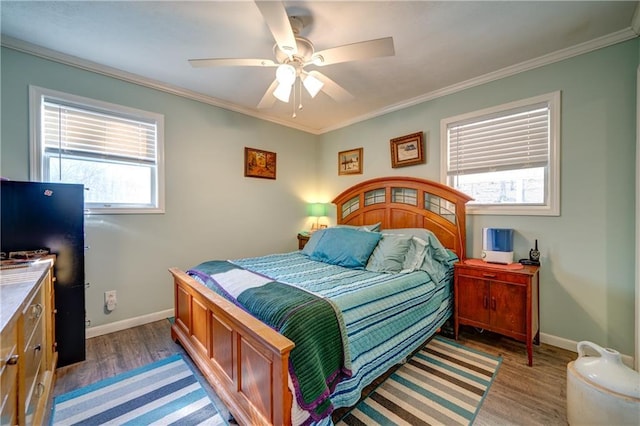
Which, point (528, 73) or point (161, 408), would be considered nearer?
point (161, 408)

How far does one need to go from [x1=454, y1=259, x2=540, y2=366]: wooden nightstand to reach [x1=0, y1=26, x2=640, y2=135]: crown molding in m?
1.86

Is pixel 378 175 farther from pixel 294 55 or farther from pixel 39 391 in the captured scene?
pixel 39 391

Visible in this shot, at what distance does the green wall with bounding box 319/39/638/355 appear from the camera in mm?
2080

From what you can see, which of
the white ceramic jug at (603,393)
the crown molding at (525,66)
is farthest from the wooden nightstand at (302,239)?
the white ceramic jug at (603,393)

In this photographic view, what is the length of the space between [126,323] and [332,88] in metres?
3.05

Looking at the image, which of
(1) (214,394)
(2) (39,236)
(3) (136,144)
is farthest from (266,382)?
(3) (136,144)

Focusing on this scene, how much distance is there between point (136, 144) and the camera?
9.36 feet

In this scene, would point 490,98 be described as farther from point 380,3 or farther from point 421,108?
point 380,3

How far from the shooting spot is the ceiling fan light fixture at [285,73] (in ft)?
6.18

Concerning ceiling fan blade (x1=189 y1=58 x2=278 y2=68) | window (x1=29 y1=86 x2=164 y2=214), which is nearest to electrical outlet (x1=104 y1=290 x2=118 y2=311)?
window (x1=29 y1=86 x2=164 y2=214)

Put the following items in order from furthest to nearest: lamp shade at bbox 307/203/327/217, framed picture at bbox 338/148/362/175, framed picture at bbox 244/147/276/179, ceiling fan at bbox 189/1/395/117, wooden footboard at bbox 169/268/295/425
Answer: lamp shade at bbox 307/203/327/217, framed picture at bbox 338/148/362/175, framed picture at bbox 244/147/276/179, ceiling fan at bbox 189/1/395/117, wooden footboard at bbox 169/268/295/425

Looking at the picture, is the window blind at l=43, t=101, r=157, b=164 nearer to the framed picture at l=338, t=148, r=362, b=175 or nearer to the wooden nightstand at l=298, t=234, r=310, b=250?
the wooden nightstand at l=298, t=234, r=310, b=250

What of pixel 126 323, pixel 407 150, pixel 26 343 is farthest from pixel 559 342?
pixel 126 323

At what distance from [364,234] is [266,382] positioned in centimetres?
170
